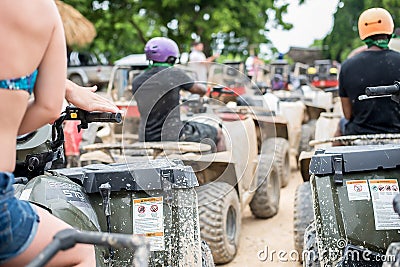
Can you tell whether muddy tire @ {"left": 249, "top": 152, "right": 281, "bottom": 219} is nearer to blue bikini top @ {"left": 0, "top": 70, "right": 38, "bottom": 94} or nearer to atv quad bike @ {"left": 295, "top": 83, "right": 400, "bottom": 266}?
atv quad bike @ {"left": 295, "top": 83, "right": 400, "bottom": 266}

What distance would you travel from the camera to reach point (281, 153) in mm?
8234

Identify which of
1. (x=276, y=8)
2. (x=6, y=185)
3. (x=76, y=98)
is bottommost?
(x=6, y=185)

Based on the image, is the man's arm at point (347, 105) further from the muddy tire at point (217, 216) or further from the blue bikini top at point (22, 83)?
the blue bikini top at point (22, 83)

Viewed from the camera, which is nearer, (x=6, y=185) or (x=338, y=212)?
(x=6, y=185)

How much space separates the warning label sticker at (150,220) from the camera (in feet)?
10.7

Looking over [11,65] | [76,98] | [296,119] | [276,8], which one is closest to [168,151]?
[76,98]

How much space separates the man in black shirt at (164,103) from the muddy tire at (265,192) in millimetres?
1287

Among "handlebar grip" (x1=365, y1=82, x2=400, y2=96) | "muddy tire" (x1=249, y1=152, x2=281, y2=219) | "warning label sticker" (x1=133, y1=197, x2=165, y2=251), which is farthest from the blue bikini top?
"muddy tire" (x1=249, y1=152, x2=281, y2=219)

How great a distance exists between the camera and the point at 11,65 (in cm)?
207

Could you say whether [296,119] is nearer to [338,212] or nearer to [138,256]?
[338,212]

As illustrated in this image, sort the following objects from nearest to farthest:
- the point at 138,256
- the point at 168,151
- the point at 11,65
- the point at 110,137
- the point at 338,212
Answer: the point at 138,256
the point at 11,65
the point at 338,212
the point at 168,151
the point at 110,137

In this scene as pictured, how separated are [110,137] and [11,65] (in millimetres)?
5880

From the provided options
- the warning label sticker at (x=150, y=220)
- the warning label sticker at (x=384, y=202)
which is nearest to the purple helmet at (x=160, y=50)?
the warning label sticker at (x=150, y=220)

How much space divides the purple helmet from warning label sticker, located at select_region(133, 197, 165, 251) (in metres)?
2.76
